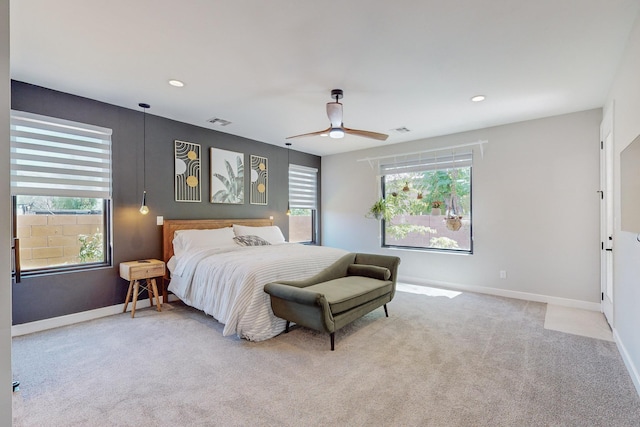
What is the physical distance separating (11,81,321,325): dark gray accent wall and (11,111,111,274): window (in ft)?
0.40

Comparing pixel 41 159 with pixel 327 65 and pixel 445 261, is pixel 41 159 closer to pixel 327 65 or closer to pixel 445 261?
pixel 327 65

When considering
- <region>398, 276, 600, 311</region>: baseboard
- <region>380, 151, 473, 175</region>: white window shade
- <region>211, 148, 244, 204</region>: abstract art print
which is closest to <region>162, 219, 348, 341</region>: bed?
<region>211, 148, 244, 204</region>: abstract art print

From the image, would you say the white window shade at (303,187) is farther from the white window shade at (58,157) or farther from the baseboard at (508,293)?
the white window shade at (58,157)

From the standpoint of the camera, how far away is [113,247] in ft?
12.8

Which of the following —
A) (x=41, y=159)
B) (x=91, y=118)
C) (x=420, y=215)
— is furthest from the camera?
(x=420, y=215)

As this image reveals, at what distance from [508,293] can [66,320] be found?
5.76 metres

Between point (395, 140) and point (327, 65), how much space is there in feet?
10.1

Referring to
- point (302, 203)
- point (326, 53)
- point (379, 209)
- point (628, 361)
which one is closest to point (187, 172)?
point (302, 203)

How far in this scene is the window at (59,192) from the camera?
328 centimetres

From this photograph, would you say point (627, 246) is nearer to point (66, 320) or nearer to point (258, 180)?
point (258, 180)

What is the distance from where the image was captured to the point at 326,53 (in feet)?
8.61

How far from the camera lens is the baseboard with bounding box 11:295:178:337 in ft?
10.6

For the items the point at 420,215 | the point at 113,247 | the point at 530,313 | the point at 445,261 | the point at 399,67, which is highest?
the point at 399,67

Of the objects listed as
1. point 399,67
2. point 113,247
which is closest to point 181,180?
point 113,247
